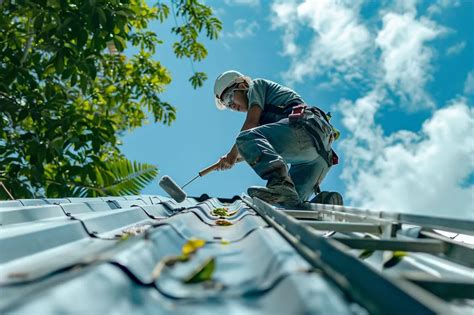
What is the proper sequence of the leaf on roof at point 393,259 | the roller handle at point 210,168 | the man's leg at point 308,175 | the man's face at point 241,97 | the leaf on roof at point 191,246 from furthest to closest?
the man's face at point 241,97, the roller handle at point 210,168, the man's leg at point 308,175, the leaf on roof at point 393,259, the leaf on roof at point 191,246

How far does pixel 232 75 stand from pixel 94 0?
1.59 metres

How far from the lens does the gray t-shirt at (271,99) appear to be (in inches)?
139

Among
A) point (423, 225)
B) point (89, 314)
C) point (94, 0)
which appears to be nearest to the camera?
point (89, 314)

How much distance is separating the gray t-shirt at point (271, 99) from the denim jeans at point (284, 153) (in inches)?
11.8

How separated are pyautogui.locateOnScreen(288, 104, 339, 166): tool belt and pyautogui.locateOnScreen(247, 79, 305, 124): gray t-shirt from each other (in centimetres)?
19

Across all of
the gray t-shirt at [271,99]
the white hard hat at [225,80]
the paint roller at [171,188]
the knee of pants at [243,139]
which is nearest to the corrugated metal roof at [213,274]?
the knee of pants at [243,139]

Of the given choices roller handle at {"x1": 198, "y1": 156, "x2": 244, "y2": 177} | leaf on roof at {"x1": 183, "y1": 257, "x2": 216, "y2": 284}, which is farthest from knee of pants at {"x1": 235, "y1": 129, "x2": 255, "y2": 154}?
leaf on roof at {"x1": 183, "y1": 257, "x2": 216, "y2": 284}

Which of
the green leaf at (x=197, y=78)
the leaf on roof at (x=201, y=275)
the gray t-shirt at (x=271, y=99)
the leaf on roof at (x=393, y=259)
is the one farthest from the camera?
the green leaf at (x=197, y=78)

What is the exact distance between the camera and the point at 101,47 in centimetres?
378

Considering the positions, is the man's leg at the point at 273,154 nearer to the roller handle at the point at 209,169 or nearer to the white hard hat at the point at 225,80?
the roller handle at the point at 209,169

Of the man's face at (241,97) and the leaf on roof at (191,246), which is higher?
the man's face at (241,97)

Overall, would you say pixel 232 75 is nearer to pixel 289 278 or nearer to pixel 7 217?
pixel 7 217

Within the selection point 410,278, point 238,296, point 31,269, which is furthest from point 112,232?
point 410,278

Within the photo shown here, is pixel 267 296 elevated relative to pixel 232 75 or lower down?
lower down
